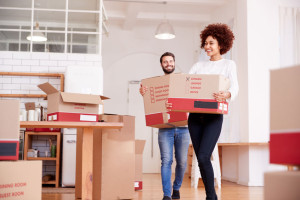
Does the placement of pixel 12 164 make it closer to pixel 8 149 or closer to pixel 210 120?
pixel 8 149

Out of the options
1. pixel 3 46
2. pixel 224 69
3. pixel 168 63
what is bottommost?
pixel 224 69

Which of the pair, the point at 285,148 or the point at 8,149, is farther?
the point at 8,149

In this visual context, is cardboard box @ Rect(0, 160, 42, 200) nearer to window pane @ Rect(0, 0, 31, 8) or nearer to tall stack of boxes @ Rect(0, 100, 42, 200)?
tall stack of boxes @ Rect(0, 100, 42, 200)

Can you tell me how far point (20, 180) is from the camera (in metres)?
2.16

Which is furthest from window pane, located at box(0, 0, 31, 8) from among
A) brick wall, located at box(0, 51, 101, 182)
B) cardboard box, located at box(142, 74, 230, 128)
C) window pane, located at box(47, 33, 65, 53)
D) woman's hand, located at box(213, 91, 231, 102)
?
woman's hand, located at box(213, 91, 231, 102)

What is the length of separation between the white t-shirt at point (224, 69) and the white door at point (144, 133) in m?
5.41

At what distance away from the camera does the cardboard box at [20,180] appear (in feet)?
6.83

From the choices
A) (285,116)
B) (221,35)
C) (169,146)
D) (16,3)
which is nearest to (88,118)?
(169,146)

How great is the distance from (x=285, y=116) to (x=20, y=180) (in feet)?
4.79

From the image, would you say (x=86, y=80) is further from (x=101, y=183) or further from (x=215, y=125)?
(x=215, y=125)

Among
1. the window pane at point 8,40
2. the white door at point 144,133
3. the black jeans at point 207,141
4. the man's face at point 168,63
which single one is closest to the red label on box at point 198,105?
the black jeans at point 207,141

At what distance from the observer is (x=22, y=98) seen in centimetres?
536

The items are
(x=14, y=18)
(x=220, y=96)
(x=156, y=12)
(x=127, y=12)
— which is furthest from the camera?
(x=156, y=12)

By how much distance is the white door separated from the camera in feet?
26.9
